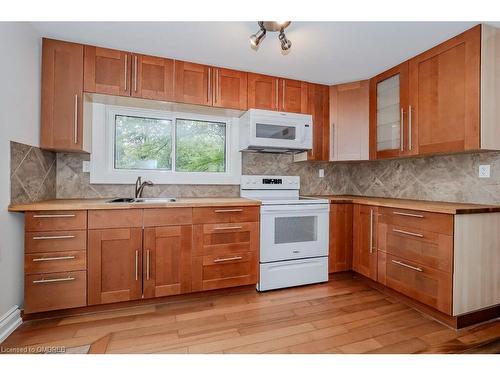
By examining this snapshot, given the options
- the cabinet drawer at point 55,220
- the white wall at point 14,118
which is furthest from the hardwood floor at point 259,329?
the cabinet drawer at point 55,220

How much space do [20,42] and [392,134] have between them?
316cm

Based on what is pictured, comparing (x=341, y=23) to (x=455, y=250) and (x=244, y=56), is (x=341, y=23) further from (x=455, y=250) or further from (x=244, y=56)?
(x=455, y=250)

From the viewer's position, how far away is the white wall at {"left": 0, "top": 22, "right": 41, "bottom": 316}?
1.57 m

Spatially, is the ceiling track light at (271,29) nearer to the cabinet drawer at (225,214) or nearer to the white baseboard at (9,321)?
the cabinet drawer at (225,214)

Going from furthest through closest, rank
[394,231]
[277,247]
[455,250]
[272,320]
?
[277,247] → [394,231] → [272,320] → [455,250]

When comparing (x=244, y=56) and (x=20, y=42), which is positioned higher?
(x=244, y=56)

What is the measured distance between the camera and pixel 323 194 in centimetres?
320

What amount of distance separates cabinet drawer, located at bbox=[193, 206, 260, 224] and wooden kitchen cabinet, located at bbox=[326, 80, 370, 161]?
4.07ft

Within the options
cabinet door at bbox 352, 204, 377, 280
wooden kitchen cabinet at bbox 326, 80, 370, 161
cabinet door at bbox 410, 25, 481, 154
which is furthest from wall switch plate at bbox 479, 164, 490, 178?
wooden kitchen cabinet at bbox 326, 80, 370, 161

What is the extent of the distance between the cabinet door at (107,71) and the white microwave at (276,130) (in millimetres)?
1131

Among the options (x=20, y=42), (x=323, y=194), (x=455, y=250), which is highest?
(x=20, y=42)

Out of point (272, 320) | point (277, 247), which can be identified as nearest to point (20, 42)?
point (277, 247)

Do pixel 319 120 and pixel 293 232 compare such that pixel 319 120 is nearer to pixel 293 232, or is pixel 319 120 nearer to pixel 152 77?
pixel 293 232

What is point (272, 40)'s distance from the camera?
1942 millimetres
